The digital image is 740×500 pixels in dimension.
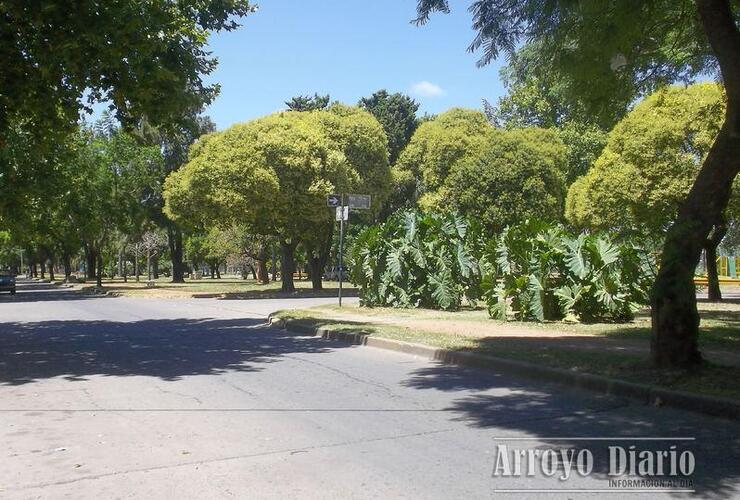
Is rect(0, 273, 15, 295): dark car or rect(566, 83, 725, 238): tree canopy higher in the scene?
rect(566, 83, 725, 238): tree canopy

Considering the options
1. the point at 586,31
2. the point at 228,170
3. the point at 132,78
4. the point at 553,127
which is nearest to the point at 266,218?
the point at 228,170

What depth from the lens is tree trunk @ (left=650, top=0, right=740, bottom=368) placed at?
8086 millimetres

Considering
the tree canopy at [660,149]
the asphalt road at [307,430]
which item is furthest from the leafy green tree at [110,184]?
the asphalt road at [307,430]

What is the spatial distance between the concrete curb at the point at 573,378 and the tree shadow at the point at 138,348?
1567 millimetres

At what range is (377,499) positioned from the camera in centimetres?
461

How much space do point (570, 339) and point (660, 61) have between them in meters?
5.09

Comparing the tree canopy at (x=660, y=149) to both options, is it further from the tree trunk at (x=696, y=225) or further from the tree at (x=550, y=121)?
the tree trunk at (x=696, y=225)

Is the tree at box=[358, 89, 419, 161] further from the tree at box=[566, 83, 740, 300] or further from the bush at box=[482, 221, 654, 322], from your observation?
the bush at box=[482, 221, 654, 322]

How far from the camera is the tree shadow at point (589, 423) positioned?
5297 millimetres

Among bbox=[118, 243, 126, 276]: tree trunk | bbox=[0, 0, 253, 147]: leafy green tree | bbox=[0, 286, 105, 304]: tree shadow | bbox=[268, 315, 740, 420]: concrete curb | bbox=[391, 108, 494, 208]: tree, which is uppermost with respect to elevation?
bbox=[391, 108, 494, 208]: tree

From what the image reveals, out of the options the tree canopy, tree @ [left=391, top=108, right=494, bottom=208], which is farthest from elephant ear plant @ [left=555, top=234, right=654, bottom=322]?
tree @ [left=391, top=108, right=494, bottom=208]

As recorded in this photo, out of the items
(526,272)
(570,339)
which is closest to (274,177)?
(526,272)

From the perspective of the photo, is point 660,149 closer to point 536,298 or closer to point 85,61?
point 536,298

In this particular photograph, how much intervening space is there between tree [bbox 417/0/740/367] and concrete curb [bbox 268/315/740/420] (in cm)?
94
